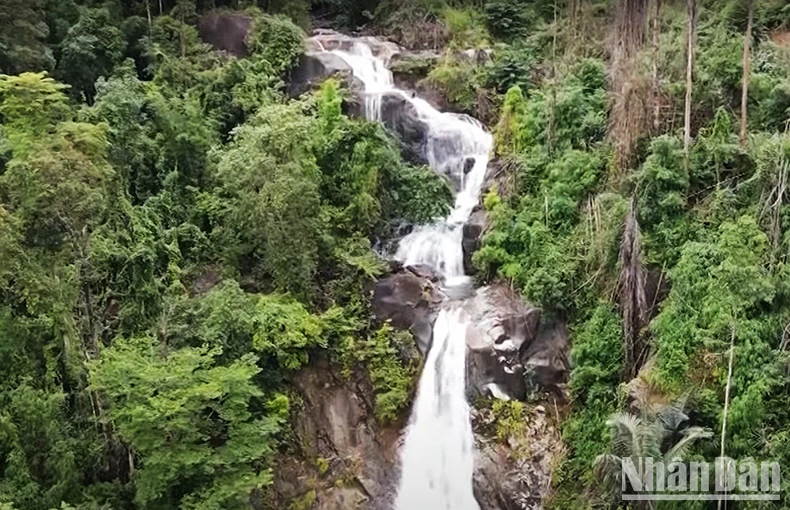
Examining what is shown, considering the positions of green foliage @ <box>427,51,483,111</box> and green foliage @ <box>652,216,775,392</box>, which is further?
green foliage @ <box>427,51,483,111</box>

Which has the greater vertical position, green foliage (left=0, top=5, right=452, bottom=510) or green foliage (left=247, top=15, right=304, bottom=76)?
green foliage (left=247, top=15, right=304, bottom=76)

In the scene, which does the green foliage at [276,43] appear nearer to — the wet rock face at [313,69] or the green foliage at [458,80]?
the wet rock face at [313,69]

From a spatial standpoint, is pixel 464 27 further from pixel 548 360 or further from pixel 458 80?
pixel 548 360

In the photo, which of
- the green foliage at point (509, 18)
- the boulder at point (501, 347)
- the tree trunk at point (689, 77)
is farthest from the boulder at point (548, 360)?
the green foliage at point (509, 18)

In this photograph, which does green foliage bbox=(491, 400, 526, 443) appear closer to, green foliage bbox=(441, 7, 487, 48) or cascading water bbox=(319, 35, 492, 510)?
cascading water bbox=(319, 35, 492, 510)

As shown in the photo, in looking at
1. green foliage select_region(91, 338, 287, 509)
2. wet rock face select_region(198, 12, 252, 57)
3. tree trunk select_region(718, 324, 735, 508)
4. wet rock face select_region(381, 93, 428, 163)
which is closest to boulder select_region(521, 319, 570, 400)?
tree trunk select_region(718, 324, 735, 508)

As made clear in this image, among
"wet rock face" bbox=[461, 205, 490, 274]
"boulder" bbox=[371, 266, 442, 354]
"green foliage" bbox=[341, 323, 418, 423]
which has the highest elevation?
"wet rock face" bbox=[461, 205, 490, 274]

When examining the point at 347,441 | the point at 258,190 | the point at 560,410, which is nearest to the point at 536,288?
the point at 560,410
